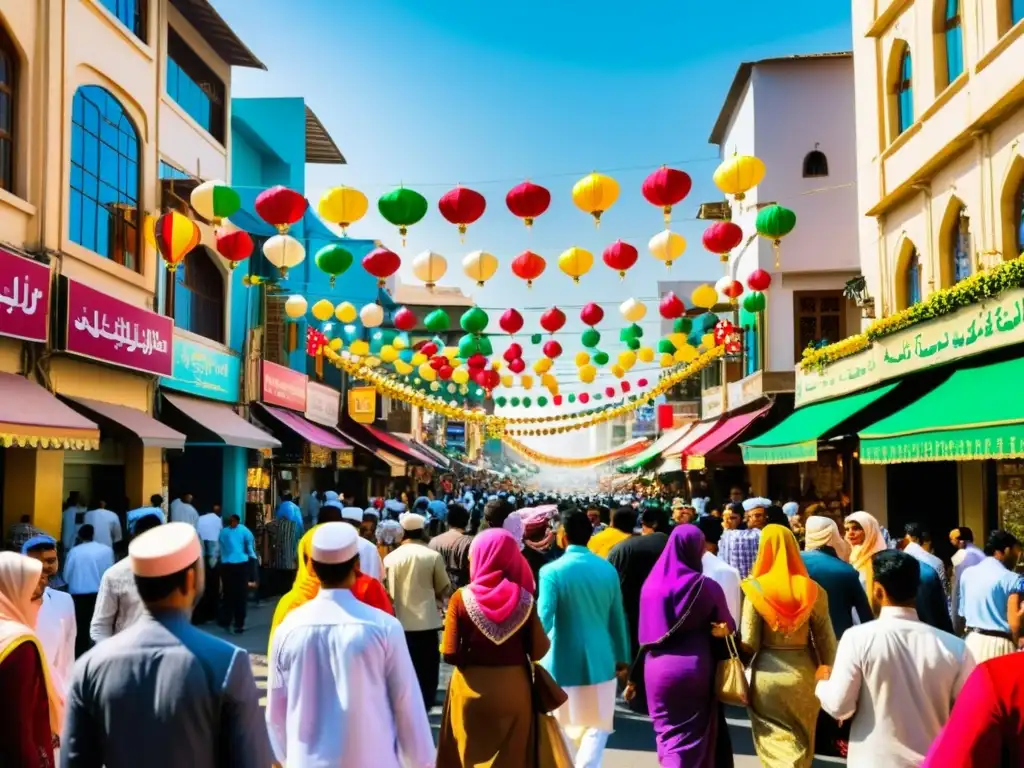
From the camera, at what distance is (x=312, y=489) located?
2934 cm

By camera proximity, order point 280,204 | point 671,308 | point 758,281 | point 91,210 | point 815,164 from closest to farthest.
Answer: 1. point 280,204
2. point 91,210
3. point 758,281
4. point 671,308
5. point 815,164

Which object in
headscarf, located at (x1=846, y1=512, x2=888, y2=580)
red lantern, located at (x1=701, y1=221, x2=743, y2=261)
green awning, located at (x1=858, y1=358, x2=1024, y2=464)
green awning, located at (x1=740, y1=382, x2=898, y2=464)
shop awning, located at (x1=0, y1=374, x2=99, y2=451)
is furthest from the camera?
green awning, located at (x1=740, y1=382, x2=898, y2=464)

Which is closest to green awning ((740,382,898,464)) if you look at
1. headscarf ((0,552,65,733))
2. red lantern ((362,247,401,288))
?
red lantern ((362,247,401,288))

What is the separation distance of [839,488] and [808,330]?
495cm

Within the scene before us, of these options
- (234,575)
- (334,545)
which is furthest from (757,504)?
(334,545)

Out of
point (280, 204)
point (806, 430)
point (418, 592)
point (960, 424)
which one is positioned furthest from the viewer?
point (806, 430)

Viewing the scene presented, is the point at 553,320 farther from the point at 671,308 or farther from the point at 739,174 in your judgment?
the point at 739,174

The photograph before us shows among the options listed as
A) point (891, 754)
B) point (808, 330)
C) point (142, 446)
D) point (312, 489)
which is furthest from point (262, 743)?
point (312, 489)

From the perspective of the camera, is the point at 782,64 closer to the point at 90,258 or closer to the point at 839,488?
the point at 839,488

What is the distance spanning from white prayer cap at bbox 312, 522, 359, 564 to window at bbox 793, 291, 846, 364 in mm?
20534

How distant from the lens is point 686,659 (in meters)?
5.70

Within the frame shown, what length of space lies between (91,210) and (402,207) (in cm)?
586

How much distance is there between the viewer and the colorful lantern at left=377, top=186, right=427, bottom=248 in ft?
36.9

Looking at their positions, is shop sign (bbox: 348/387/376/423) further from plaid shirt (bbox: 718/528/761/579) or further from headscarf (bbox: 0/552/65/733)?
headscarf (bbox: 0/552/65/733)
